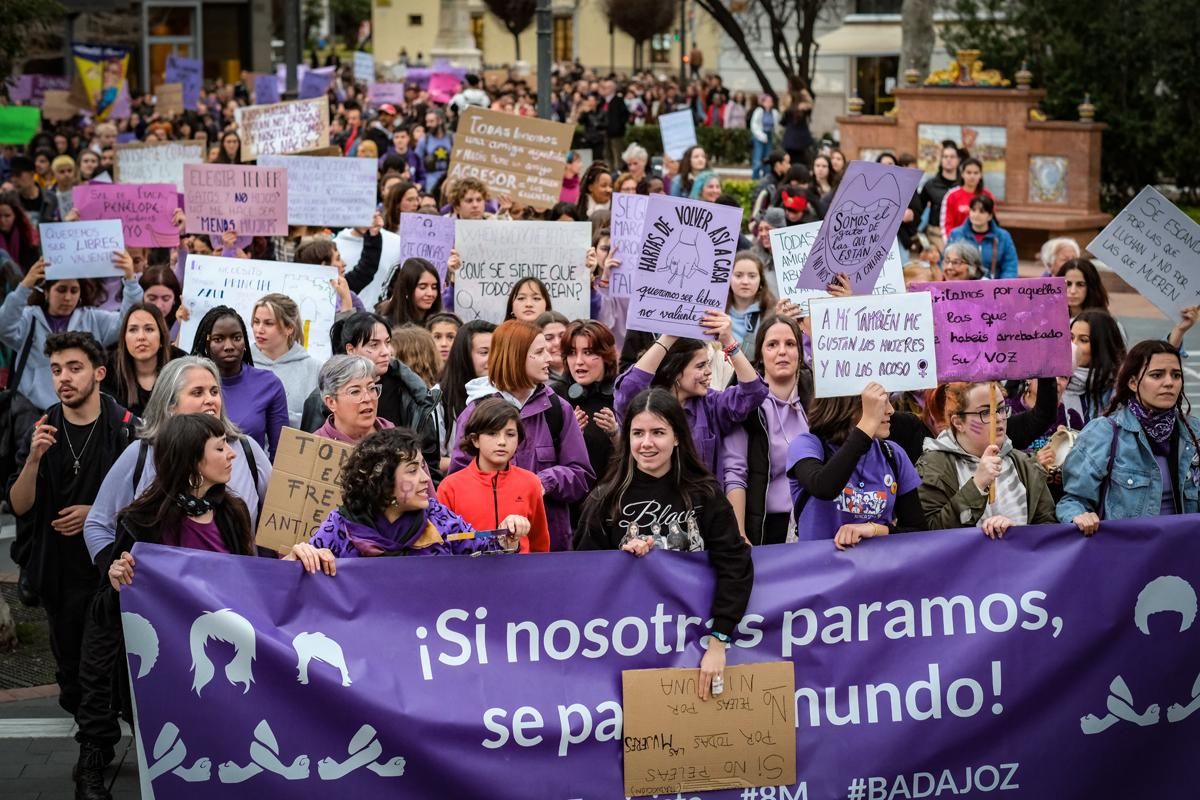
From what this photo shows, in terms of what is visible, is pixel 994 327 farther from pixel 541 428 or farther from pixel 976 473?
pixel 541 428

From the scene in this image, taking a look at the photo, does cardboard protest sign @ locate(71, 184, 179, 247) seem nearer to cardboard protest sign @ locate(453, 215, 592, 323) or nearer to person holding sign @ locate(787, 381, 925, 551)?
cardboard protest sign @ locate(453, 215, 592, 323)

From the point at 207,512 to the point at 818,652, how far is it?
6.81ft

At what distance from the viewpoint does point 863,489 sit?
19.5 ft

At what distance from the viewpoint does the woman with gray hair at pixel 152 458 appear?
609 cm

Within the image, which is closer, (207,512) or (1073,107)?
(207,512)

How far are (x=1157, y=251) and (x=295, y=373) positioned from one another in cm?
390

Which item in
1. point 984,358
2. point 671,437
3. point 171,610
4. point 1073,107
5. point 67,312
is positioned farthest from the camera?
point 1073,107

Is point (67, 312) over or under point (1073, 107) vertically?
under

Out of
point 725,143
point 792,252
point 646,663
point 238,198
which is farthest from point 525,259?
point 725,143

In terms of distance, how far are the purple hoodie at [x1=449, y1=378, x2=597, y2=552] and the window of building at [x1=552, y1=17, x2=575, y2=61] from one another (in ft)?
280

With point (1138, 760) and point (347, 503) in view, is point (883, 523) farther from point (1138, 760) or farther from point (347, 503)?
point (347, 503)

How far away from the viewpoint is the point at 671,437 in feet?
19.0

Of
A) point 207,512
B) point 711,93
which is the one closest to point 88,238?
point 207,512

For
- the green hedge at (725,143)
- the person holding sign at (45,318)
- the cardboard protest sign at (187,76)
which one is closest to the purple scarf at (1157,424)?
the person holding sign at (45,318)
